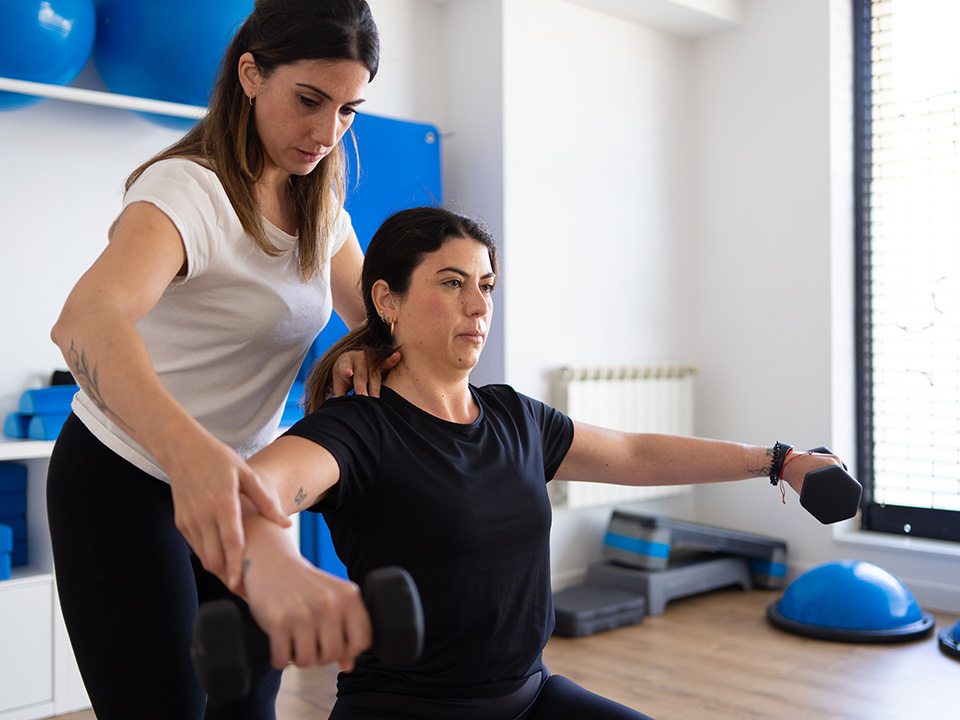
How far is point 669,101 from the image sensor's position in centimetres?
418

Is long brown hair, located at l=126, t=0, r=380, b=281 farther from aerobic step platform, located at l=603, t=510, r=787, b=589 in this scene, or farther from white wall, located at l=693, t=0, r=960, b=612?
white wall, located at l=693, t=0, r=960, b=612

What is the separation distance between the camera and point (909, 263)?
12.0ft

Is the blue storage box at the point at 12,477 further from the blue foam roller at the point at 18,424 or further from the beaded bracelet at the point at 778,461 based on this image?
the beaded bracelet at the point at 778,461

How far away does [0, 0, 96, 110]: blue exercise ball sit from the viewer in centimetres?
227

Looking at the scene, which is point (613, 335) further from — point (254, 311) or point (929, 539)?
point (254, 311)

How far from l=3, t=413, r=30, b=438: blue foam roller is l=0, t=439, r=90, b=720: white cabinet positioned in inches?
3.2

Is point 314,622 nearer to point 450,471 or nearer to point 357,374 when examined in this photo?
point 450,471

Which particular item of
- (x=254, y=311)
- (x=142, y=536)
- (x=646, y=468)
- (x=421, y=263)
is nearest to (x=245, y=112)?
(x=254, y=311)

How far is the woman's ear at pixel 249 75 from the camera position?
1218 millimetres

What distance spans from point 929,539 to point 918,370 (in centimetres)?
68

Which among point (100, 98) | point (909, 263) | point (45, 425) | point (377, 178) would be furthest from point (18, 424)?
point (909, 263)

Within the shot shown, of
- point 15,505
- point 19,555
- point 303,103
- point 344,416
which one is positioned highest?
point 303,103

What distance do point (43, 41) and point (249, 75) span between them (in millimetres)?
1446

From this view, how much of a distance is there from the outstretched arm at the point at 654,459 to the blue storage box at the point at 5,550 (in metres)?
1.60
